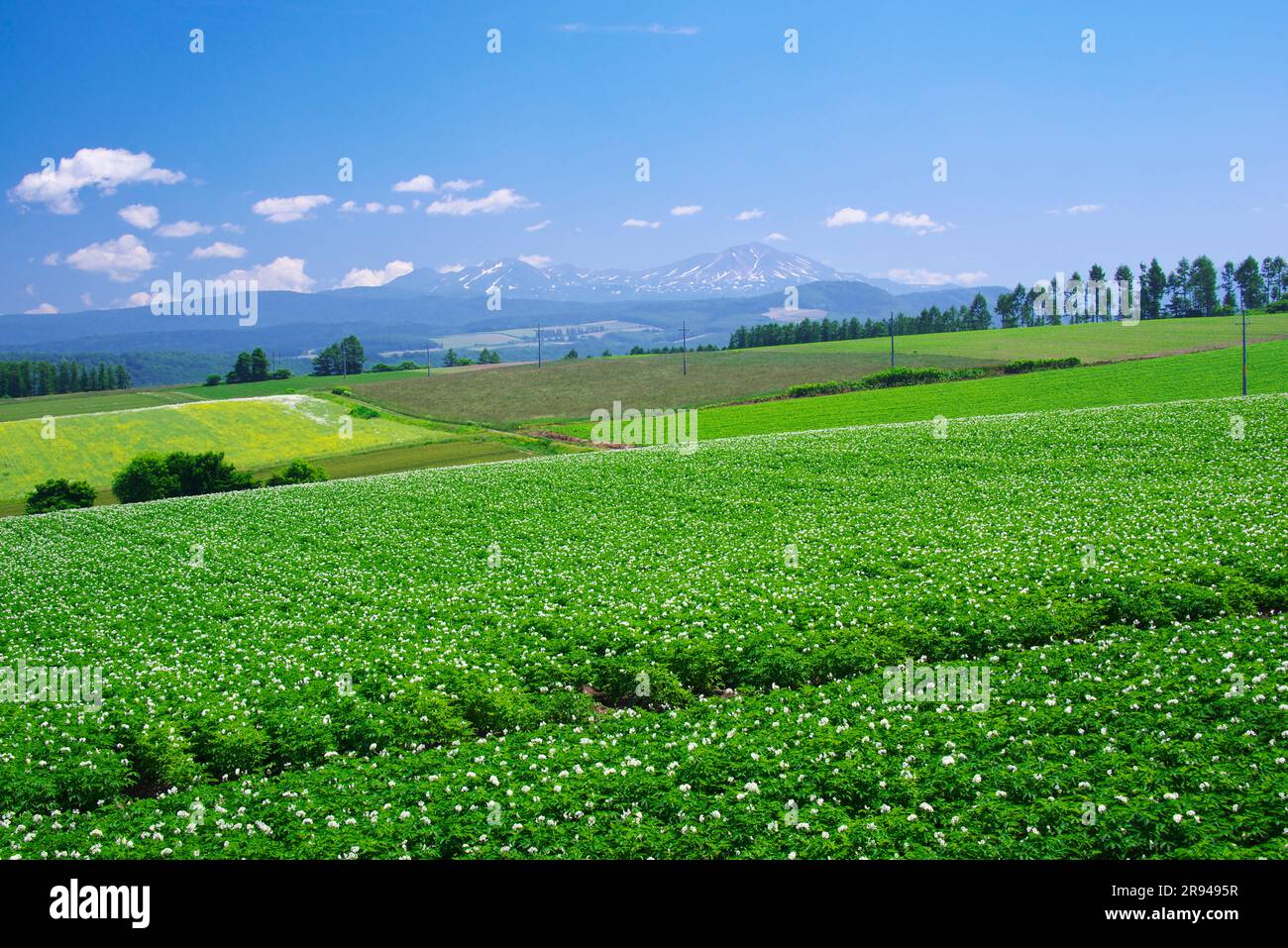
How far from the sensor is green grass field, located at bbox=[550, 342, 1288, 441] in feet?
208

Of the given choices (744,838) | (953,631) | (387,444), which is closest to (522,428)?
(387,444)

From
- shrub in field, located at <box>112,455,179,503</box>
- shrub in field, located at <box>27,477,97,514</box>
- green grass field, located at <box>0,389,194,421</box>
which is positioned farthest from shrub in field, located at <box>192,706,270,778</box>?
green grass field, located at <box>0,389,194,421</box>

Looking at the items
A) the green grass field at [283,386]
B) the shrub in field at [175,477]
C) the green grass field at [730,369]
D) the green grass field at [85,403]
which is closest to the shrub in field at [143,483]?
the shrub in field at [175,477]

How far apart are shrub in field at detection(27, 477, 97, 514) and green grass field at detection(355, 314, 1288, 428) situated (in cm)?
3295

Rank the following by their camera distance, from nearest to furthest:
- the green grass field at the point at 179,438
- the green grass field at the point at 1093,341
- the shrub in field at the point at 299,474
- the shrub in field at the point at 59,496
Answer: the shrub in field at the point at 59,496 < the shrub in field at the point at 299,474 < the green grass field at the point at 179,438 < the green grass field at the point at 1093,341

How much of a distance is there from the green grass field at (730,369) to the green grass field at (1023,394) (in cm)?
945

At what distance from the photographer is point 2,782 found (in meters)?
12.9

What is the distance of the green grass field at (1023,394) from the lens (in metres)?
63.3

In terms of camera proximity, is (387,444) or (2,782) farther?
(387,444)

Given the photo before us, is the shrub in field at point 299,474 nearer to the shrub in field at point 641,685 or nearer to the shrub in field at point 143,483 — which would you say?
the shrub in field at point 143,483

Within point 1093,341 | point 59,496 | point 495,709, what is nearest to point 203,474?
point 59,496

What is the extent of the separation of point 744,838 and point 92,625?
62.0 feet
